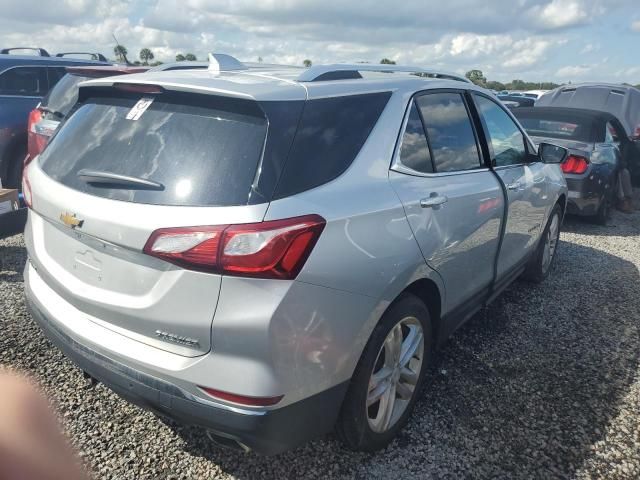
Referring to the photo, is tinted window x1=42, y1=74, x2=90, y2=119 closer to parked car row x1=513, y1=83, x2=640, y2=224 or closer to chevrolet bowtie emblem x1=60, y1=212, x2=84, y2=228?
chevrolet bowtie emblem x1=60, y1=212, x2=84, y2=228

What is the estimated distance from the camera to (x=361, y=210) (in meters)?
2.22

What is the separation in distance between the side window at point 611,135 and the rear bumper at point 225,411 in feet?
23.0

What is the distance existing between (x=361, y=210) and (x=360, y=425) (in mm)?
975

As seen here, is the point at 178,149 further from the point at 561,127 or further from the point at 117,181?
the point at 561,127

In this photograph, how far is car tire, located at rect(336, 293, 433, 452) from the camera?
93.1 inches

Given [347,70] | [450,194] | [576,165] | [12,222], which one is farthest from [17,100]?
[576,165]

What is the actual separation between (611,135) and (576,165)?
5.70 ft

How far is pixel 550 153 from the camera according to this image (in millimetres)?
4445

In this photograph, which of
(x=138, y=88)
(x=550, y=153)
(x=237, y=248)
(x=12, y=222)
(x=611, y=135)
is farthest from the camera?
(x=611, y=135)

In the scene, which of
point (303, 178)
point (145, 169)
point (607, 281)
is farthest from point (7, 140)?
point (607, 281)

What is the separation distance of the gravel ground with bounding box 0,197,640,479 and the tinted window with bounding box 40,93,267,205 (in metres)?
1.26

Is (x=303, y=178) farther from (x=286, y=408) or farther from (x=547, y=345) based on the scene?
(x=547, y=345)

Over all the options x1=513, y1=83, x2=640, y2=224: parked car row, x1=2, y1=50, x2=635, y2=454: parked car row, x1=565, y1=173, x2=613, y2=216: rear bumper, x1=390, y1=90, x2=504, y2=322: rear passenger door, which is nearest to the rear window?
x1=513, y1=83, x2=640, y2=224: parked car row

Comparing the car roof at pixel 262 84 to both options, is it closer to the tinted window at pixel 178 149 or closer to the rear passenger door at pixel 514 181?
the tinted window at pixel 178 149
